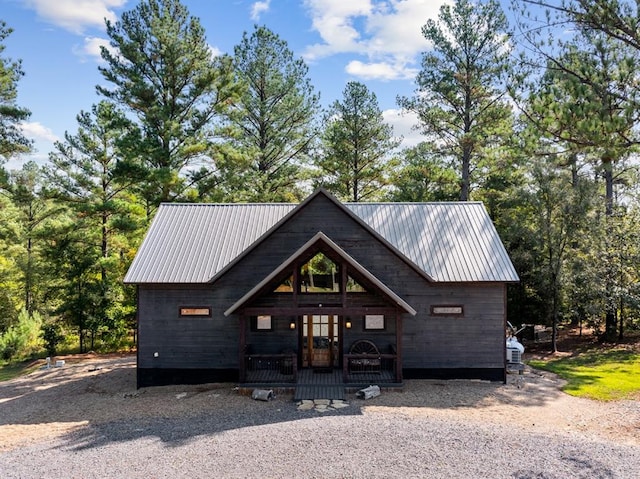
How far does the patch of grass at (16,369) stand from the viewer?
17.0 m

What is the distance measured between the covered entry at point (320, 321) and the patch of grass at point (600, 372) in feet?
18.6

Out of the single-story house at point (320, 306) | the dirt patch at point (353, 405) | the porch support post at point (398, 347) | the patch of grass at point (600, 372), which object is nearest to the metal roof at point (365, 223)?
the single-story house at point (320, 306)

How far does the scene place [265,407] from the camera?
1154 cm

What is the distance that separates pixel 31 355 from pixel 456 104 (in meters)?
24.1

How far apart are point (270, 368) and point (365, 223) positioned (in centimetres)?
536

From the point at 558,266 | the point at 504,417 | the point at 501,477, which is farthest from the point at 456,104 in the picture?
the point at 501,477

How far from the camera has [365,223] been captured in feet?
46.2

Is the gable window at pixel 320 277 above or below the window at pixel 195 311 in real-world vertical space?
above

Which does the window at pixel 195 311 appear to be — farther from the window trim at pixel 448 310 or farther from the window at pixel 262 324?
the window trim at pixel 448 310

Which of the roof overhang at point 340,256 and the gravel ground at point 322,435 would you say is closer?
the gravel ground at point 322,435

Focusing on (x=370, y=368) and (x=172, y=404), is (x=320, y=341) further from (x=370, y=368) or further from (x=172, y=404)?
(x=172, y=404)

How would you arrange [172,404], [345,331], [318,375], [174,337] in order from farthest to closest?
[345,331] → [174,337] → [318,375] → [172,404]

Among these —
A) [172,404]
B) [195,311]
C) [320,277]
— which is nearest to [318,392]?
[320,277]

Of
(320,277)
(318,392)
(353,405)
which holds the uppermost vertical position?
(320,277)
